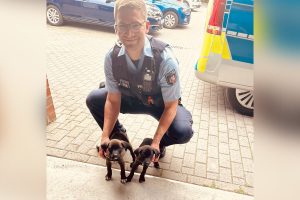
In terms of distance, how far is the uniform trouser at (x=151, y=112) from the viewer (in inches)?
62.0

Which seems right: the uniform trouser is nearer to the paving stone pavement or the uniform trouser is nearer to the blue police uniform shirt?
the blue police uniform shirt

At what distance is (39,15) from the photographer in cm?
66

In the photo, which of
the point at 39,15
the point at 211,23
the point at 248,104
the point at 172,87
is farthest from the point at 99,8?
the point at 248,104

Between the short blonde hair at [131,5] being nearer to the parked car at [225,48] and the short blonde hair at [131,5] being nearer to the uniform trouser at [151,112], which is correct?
the uniform trouser at [151,112]

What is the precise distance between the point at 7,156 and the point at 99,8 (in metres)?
0.82

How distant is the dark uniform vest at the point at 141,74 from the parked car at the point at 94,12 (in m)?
0.12

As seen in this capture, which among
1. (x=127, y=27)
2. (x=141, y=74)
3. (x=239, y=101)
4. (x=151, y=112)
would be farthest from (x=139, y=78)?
(x=239, y=101)

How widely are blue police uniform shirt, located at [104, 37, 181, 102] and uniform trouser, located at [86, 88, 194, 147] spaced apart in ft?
0.43

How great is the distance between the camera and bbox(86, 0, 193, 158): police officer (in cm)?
111

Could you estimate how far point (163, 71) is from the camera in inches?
51.7

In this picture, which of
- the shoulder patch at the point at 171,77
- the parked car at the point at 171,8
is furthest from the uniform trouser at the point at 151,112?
the parked car at the point at 171,8

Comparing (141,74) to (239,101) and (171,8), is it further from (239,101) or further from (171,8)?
(239,101)

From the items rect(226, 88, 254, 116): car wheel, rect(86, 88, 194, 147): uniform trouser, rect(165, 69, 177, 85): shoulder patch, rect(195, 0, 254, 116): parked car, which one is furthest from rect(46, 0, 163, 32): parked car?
rect(226, 88, 254, 116): car wheel

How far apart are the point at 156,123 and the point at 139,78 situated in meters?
1.10
